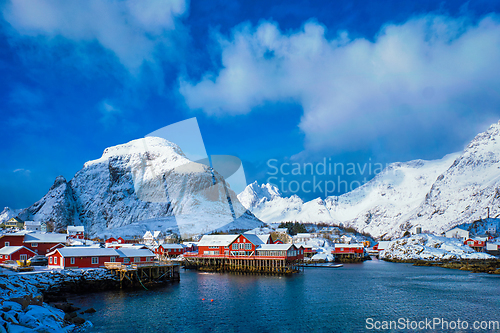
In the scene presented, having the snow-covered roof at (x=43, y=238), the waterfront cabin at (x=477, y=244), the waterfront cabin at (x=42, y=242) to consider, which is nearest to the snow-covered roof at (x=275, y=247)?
the waterfront cabin at (x=42, y=242)

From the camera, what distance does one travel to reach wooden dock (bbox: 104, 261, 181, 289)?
50438mm

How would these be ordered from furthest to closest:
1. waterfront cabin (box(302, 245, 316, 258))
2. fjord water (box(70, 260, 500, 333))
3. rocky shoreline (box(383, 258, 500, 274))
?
waterfront cabin (box(302, 245, 316, 258)) → rocky shoreline (box(383, 258, 500, 274)) → fjord water (box(70, 260, 500, 333))

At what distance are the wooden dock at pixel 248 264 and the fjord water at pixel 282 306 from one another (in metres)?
20.6

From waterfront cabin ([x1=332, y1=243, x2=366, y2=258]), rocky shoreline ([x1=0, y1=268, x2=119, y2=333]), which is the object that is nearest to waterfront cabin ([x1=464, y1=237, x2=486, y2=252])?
waterfront cabin ([x1=332, y1=243, x2=366, y2=258])

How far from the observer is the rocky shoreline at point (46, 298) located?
22.2 m

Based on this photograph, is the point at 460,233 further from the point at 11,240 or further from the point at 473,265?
the point at 11,240

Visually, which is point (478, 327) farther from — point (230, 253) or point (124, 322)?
point (230, 253)

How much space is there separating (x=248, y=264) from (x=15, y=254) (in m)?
45.9

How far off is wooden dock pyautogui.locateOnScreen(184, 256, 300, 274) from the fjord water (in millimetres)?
20590

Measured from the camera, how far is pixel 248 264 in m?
78.0

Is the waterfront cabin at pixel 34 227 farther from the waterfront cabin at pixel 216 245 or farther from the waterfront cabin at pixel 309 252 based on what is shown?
the waterfront cabin at pixel 309 252

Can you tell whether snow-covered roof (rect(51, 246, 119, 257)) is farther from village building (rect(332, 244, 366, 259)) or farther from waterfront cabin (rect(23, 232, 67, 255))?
village building (rect(332, 244, 366, 259))

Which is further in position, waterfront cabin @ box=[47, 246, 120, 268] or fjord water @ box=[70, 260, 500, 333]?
waterfront cabin @ box=[47, 246, 120, 268]

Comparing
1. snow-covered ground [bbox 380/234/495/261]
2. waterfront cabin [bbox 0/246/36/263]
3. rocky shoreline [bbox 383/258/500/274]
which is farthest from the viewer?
snow-covered ground [bbox 380/234/495/261]
